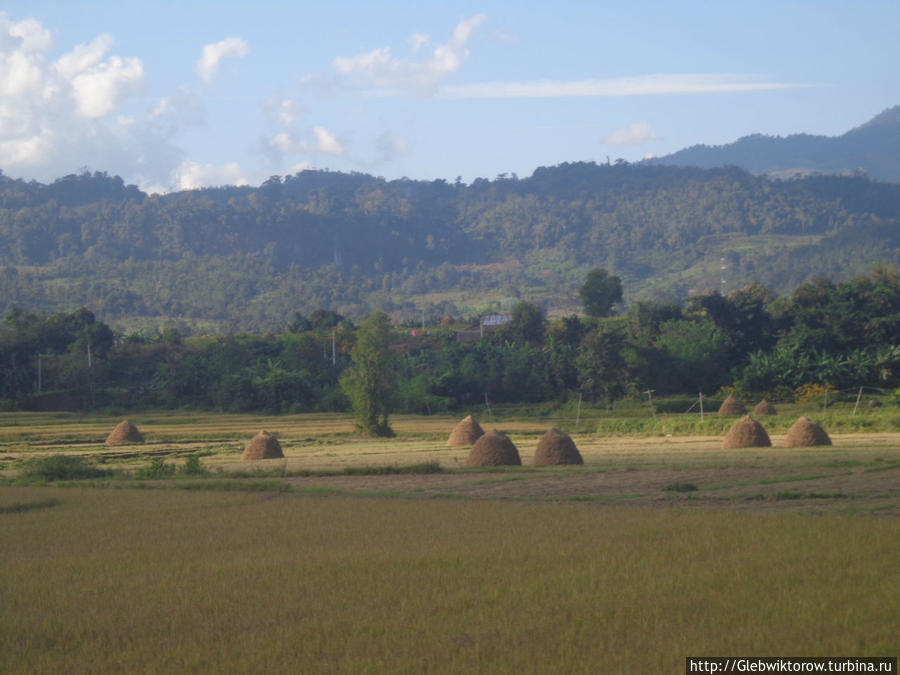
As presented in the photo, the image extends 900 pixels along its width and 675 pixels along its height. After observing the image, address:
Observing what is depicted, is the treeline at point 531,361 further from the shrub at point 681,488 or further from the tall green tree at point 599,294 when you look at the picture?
the shrub at point 681,488

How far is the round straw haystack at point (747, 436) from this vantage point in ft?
105

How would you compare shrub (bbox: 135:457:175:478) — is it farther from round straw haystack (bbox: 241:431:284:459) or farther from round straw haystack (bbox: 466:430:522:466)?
round straw haystack (bbox: 466:430:522:466)

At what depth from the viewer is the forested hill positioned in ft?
418

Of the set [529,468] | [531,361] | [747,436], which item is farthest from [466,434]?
[531,361]

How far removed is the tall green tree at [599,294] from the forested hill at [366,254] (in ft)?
140

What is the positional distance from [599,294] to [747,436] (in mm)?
51713

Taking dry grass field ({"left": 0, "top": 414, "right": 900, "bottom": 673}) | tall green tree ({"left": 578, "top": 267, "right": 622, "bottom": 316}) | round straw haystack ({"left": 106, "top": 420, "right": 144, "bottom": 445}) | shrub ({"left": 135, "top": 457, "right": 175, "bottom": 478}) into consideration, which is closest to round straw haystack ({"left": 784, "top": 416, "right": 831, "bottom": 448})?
dry grass field ({"left": 0, "top": 414, "right": 900, "bottom": 673})

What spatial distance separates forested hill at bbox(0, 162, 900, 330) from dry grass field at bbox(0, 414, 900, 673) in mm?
90077

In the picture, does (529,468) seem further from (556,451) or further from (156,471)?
(156,471)

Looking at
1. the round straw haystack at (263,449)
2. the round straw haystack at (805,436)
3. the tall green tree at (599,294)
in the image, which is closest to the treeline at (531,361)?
the tall green tree at (599,294)

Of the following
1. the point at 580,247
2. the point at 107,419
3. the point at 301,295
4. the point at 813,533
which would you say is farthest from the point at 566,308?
the point at 813,533

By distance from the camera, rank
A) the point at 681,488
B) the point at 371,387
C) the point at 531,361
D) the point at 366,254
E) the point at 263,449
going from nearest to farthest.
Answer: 1. the point at 681,488
2. the point at 263,449
3. the point at 371,387
4. the point at 531,361
5. the point at 366,254

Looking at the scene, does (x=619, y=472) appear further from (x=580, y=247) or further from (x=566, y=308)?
(x=580, y=247)

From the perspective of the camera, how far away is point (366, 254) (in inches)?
7520
